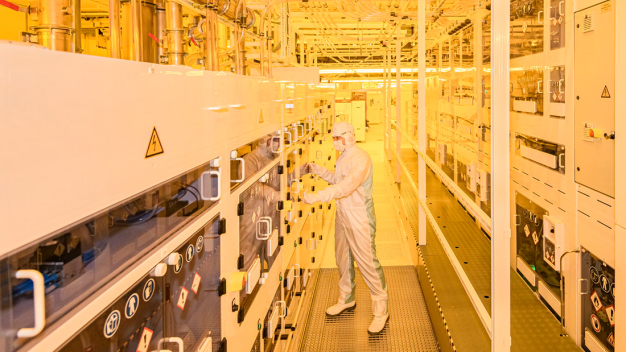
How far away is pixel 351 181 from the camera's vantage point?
15.5ft

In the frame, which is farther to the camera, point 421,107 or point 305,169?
point 421,107

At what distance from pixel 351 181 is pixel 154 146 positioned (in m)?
3.49

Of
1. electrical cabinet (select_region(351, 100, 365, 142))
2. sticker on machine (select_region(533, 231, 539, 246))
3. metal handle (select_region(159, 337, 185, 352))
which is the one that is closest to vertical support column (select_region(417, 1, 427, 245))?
sticker on machine (select_region(533, 231, 539, 246))

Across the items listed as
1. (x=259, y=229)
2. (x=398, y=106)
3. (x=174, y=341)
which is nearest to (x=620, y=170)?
(x=259, y=229)

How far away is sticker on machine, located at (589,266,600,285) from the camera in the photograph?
9.84ft

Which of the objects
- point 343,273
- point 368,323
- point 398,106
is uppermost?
point 398,106

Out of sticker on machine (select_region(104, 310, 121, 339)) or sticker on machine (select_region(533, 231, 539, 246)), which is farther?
sticker on machine (select_region(533, 231, 539, 246))

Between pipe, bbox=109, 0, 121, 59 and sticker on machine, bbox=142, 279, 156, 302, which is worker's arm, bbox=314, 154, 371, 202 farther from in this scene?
sticker on machine, bbox=142, 279, 156, 302

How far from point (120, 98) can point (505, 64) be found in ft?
5.87

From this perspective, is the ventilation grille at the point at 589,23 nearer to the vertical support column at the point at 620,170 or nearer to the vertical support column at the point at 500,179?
the vertical support column at the point at 620,170

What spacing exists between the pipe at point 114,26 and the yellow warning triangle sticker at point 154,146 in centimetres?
58

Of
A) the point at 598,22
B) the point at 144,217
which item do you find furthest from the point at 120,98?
the point at 598,22

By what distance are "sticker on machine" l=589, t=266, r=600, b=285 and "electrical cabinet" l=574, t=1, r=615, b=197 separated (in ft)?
1.58

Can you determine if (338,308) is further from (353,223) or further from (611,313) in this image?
(611,313)
